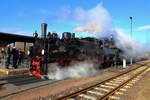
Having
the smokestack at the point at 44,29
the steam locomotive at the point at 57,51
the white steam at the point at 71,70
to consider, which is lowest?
the white steam at the point at 71,70

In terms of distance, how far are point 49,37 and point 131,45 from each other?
68.2ft

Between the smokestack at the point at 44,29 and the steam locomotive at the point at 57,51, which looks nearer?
the steam locomotive at the point at 57,51

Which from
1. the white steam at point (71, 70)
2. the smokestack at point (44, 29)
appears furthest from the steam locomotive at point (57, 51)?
the white steam at point (71, 70)

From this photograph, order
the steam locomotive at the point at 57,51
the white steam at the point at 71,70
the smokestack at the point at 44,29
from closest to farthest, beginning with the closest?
1. the steam locomotive at the point at 57,51
2. the white steam at the point at 71,70
3. the smokestack at the point at 44,29

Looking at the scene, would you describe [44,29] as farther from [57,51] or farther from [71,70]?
[71,70]

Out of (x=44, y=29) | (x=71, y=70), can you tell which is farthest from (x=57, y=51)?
(x=71, y=70)

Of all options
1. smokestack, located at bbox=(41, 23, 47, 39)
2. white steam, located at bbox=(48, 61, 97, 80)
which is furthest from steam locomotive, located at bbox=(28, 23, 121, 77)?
white steam, located at bbox=(48, 61, 97, 80)

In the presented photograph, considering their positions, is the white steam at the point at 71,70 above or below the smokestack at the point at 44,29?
below

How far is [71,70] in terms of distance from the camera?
48.0 ft

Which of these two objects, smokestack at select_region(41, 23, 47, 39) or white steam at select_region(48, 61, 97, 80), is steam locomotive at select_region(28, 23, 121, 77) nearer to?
smokestack at select_region(41, 23, 47, 39)

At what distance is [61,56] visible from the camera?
13.8 metres

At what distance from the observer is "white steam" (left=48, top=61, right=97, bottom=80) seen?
42.5 feet

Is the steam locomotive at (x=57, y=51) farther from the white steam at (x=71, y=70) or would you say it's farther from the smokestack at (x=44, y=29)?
the white steam at (x=71, y=70)

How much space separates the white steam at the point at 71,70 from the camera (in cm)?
1296
